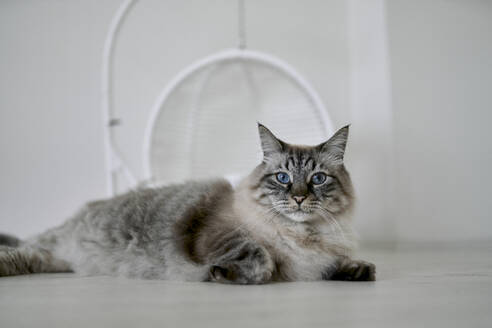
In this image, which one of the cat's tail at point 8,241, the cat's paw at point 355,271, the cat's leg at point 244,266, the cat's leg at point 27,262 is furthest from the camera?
the cat's tail at point 8,241

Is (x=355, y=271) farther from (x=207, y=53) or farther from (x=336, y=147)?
(x=207, y=53)

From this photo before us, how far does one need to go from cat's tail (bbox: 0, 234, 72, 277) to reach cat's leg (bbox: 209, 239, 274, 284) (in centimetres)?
91

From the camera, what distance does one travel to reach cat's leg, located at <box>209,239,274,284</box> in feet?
4.91

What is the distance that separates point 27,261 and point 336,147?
1430 millimetres

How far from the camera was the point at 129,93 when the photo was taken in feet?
12.9

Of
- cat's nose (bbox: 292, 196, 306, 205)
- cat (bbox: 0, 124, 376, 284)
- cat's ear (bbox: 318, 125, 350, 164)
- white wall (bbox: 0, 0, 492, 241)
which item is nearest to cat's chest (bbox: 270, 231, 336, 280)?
cat (bbox: 0, 124, 376, 284)

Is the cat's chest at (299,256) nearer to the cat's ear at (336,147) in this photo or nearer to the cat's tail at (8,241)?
the cat's ear at (336,147)

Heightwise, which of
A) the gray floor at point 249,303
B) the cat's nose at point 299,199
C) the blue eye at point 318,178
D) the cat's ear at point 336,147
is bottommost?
the gray floor at point 249,303

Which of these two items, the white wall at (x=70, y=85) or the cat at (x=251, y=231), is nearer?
the cat at (x=251, y=231)

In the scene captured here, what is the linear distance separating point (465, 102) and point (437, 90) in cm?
30

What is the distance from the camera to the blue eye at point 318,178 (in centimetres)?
165

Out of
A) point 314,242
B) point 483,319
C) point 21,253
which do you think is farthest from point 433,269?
point 21,253

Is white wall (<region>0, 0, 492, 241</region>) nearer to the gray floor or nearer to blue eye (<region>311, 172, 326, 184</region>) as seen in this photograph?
the gray floor

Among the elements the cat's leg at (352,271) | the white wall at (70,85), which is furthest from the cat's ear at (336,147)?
the white wall at (70,85)
